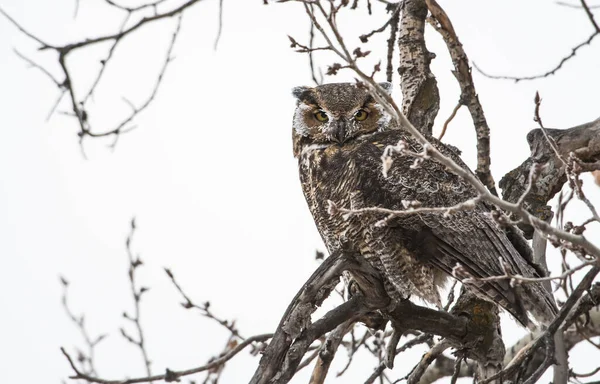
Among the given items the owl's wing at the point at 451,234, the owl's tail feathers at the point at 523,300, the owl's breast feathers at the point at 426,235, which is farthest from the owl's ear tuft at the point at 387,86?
the owl's tail feathers at the point at 523,300

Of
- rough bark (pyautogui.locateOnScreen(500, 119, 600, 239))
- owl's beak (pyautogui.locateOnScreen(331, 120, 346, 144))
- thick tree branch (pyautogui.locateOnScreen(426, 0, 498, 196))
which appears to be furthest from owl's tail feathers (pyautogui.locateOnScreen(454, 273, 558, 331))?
owl's beak (pyautogui.locateOnScreen(331, 120, 346, 144))

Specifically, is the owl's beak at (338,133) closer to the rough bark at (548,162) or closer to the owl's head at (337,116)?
the owl's head at (337,116)

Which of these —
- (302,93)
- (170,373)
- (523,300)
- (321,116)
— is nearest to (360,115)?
(321,116)

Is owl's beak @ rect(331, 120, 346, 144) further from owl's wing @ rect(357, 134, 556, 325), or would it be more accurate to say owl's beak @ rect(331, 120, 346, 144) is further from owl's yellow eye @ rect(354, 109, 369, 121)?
owl's wing @ rect(357, 134, 556, 325)

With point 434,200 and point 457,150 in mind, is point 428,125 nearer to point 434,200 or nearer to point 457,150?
point 457,150

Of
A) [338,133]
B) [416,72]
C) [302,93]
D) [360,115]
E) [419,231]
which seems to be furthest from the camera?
[302,93]

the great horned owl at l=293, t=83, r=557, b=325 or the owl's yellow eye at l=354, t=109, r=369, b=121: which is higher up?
the owl's yellow eye at l=354, t=109, r=369, b=121

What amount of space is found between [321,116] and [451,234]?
3.95 feet

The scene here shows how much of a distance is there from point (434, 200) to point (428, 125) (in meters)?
0.88

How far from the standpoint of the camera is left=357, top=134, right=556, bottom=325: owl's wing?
12.1 feet

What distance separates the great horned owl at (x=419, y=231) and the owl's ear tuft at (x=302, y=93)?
70cm

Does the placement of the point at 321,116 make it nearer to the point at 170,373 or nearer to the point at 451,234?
the point at 451,234

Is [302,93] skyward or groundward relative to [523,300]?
skyward

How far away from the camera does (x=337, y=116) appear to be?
14.7 feet
